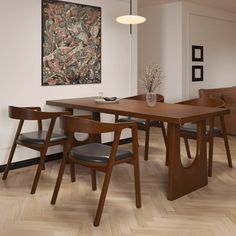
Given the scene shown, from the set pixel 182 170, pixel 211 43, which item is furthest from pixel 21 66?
pixel 211 43

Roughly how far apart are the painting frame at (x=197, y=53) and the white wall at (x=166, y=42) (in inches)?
16.1

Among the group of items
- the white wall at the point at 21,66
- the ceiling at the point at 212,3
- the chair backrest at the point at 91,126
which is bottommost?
the chair backrest at the point at 91,126

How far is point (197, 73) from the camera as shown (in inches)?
263

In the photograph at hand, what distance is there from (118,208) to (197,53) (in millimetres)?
4414

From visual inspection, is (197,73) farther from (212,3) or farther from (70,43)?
(70,43)

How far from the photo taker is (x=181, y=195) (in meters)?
3.13

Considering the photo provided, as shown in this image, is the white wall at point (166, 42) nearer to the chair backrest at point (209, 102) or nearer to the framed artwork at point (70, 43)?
the framed artwork at point (70, 43)

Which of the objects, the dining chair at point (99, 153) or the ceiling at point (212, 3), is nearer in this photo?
the dining chair at point (99, 153)

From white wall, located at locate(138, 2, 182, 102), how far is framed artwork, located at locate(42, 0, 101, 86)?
6.70 feet

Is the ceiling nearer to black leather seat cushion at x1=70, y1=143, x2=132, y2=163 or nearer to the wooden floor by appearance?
the wooden floor

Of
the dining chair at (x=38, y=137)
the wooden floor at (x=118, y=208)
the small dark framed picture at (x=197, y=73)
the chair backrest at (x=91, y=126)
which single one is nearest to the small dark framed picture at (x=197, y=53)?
the small dark framed picture at (x=197, y=73)

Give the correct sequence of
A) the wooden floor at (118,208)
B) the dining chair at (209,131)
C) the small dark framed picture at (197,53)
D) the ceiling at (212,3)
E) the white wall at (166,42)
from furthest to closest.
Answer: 1. the small dark framed picture at (197,53)
2. the white wall at (166,42)
3. the ceiling at (212,3)
4. the dining chair at (209,131)
5. the wooden floor at (118,208)

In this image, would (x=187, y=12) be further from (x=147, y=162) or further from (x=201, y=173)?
(x=201, y=173)

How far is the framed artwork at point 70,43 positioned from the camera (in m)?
4.14
